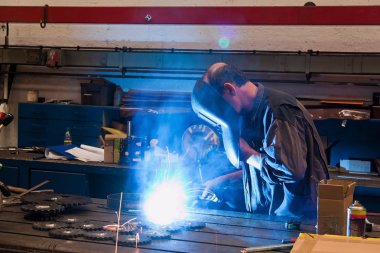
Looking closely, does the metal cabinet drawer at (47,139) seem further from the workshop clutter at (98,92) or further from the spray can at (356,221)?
the spray can at (356,221)

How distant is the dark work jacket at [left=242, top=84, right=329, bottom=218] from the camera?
7.54 feet

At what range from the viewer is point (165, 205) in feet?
7.57

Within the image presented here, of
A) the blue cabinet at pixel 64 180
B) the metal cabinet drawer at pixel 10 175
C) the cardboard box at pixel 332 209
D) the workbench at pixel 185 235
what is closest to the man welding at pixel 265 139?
the workbench at pixel 185 235

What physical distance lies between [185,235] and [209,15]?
254 centimetres

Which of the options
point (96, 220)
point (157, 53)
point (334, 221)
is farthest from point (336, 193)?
point (157, 53)

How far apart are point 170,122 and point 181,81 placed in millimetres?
555

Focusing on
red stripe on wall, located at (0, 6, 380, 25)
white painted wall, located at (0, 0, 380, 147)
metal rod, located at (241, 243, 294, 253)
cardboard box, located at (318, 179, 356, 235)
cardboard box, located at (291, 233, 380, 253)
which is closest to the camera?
cardboard box, located at (291, 233, 380, 253)

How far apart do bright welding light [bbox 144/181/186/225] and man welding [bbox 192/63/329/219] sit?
0.28 metres

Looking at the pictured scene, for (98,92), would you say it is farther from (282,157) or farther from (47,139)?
(282,157)

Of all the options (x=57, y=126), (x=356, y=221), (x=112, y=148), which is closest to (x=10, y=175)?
(x=112, y=148)

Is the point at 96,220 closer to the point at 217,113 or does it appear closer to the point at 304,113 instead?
the point at 217,113

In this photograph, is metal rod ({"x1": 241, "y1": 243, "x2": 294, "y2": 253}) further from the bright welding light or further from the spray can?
the bright welding light

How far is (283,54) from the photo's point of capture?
14.6ft

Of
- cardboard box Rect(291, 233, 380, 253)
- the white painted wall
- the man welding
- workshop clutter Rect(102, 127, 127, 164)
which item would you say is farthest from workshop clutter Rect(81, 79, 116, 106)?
cardboard box Rect(291, 233, 380, 253)
